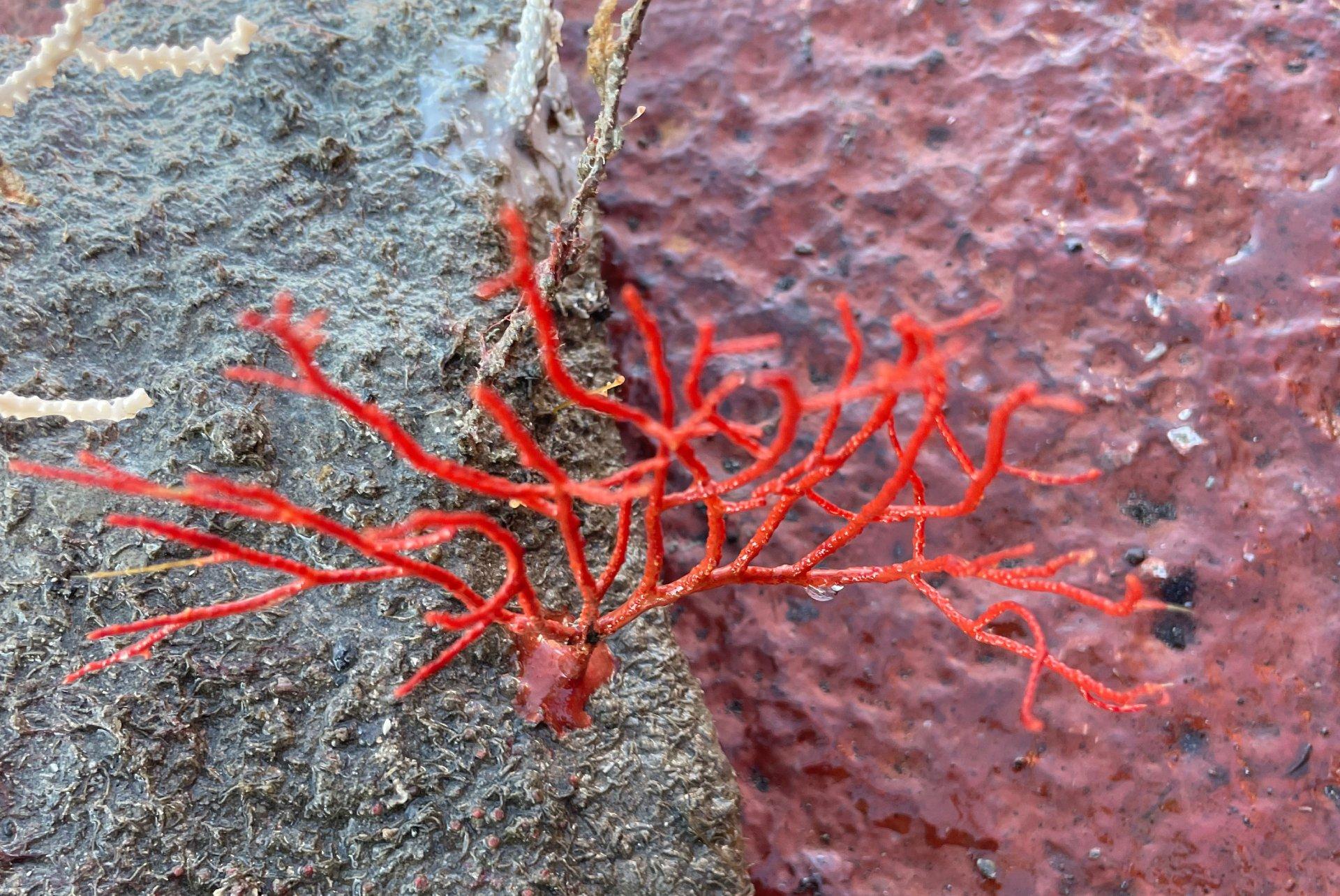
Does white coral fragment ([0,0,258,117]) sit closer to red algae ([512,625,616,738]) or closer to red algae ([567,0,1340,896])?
red algae ([567,0,1340,896])

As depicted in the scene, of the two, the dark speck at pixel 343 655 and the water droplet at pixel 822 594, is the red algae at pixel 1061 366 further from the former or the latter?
the dark speck at pixel 343 655

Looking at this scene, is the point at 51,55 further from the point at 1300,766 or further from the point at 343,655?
the point at 1300,766

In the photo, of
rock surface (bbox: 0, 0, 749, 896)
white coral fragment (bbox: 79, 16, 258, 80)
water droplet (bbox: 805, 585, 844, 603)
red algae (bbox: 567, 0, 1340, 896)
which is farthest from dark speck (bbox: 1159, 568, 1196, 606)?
white coral fragment (bbox: 79, 16, 258, 80)

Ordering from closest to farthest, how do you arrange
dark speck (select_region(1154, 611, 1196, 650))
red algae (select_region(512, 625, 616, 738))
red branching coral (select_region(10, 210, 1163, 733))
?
red branching coral (select_region(10, 210, 1163, 733))
red algae (select_region(512, 625, 616, 738))
dark speck (select_region(1154, 611, 1196, 650))

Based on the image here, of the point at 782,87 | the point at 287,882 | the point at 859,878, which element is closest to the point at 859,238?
the point at 782,87

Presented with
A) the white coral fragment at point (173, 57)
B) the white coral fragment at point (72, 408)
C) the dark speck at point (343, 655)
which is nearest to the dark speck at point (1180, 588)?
the dark speck at point (343, 655)

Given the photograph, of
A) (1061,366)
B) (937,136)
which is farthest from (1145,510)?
(937,136)
